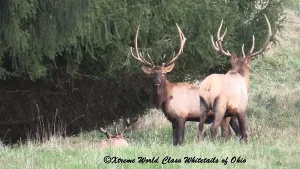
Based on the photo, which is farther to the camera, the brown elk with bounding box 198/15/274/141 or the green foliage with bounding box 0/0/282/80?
the brown elk with bounding box 198/15/274/141

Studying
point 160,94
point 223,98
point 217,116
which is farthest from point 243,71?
point 160,94

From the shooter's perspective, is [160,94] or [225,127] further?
[225,127]

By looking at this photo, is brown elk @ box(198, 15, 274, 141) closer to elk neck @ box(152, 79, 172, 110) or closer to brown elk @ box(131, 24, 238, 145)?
brown elk @ box(131, 24, 238, 145)

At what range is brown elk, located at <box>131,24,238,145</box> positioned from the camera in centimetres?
1433

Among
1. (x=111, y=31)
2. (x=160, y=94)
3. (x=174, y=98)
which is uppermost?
(x=111, y=31)

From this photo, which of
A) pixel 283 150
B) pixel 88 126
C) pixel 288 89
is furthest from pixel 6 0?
pixel 288 89

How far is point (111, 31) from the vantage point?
49.7ft

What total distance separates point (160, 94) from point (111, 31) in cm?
178

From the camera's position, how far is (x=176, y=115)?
1462cm

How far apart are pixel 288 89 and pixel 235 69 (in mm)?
13745

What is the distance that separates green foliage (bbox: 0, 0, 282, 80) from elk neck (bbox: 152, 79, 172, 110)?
142 cm

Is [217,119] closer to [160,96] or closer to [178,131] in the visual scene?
[178,131]

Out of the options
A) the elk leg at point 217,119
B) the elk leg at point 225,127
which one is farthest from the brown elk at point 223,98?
the elk leg at point 225,127

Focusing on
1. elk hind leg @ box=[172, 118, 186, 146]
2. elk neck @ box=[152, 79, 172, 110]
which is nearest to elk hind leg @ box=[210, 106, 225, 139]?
elk hind leg @ box=[172, 118, 186, 146]
